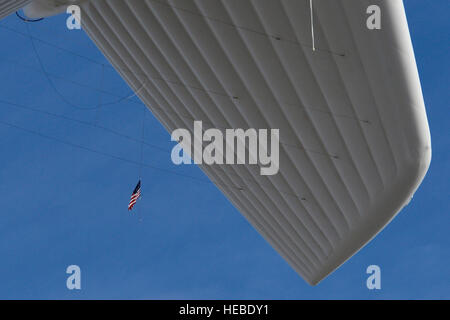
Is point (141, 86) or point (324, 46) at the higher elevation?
point (141, 86)

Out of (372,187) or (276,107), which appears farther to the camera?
(372,187)

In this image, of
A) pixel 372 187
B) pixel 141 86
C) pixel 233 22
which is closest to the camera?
pixel 233 22

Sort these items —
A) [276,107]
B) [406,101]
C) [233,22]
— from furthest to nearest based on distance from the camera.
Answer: [276,107] → [233,22] → [406,101]

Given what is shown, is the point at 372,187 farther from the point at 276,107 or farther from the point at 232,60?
the point at 232,60

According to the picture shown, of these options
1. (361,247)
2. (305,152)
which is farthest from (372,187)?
(361,247)

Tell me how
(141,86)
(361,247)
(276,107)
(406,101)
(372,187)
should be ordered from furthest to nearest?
(361,247) → (141,86) → (372,187) → (276,107) → (406,101)
